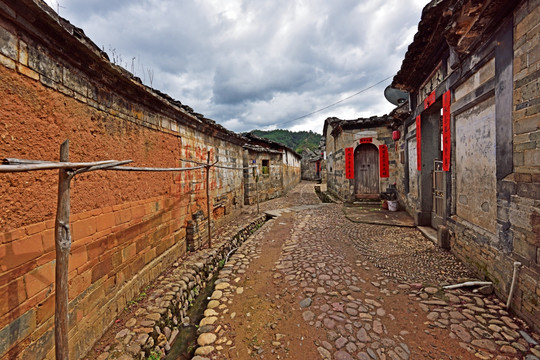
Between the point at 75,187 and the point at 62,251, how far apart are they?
100cm

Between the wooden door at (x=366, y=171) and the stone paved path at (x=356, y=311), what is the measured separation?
18.2 feet

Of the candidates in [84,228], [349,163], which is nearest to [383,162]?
[349,163]

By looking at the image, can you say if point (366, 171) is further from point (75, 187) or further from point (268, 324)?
point (75, 187)

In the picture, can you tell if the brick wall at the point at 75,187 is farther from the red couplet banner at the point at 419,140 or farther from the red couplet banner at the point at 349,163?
the red couplet banner at the point at 349,163

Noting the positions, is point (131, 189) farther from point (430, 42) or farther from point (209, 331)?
point (430, 42)

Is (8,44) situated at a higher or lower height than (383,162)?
higher

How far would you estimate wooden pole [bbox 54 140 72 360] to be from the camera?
1.70 m

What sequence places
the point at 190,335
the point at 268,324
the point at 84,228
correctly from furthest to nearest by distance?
the point at 190,335 < the point at 268,324 < the point at 84,228

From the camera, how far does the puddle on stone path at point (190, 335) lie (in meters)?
2.79

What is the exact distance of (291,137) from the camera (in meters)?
53.3

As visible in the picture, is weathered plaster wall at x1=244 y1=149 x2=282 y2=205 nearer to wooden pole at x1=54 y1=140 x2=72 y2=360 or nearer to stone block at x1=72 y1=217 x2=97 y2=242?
stone block at x1=72 y1=217 x2=97 y2=242

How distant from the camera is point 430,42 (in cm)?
469

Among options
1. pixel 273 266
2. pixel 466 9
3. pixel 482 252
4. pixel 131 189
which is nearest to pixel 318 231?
pixel 273 266

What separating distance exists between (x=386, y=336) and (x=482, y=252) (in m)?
2.43
